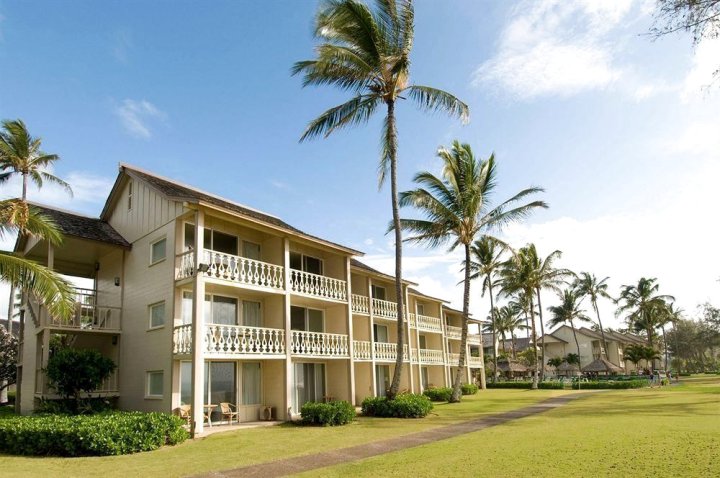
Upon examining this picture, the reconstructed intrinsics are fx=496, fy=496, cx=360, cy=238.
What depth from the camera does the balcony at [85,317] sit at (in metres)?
17.3

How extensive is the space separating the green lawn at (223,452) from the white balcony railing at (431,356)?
45.5ft

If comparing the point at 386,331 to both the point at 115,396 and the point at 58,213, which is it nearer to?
the point at 115,396

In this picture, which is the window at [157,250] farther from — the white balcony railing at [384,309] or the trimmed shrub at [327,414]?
the white balcony railing at [384,309]

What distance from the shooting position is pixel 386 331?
28.0 m

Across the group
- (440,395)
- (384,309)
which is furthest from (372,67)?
(440,395)

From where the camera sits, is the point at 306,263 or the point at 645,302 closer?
the point at 306,263

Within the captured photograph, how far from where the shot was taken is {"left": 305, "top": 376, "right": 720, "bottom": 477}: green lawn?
8266mm

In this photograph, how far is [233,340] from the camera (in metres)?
16.3

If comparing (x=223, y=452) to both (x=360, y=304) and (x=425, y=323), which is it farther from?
(x=425, y=323)

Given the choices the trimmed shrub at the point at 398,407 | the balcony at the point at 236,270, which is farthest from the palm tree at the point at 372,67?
the balcony at the point at 236,270

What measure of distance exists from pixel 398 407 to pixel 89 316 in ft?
41.7

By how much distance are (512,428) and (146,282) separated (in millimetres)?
13230

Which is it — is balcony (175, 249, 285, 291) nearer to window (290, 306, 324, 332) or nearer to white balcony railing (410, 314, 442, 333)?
window (290, 306, 324, 332)

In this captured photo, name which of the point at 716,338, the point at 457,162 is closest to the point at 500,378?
the point at 716,338
